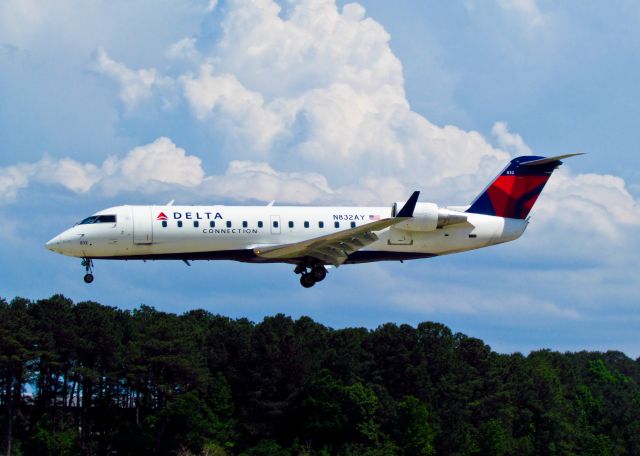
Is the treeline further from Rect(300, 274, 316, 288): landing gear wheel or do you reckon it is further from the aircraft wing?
the aircraft wing

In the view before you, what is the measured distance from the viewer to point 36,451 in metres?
92.6

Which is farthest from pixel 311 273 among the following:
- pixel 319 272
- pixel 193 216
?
pixel 193 216

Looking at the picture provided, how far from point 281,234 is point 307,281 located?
2.80 meters

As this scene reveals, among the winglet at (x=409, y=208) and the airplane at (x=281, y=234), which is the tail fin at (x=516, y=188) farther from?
the winglet at (x=409, y=208)

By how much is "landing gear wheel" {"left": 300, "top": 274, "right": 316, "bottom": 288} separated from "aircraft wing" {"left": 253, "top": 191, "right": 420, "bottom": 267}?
98 cm

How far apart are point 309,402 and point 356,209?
4345cm

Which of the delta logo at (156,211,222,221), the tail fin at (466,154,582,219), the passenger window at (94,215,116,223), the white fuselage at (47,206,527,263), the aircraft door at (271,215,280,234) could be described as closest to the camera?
the white fuselage at (47,206,527,263)

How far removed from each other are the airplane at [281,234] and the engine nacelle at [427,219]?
0.15 feet

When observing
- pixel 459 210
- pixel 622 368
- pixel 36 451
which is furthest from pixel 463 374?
pixel 622 368

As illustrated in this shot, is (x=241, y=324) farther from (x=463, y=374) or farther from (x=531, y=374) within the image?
(x=531, y=374)

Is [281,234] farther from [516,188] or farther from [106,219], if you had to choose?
[516,188]

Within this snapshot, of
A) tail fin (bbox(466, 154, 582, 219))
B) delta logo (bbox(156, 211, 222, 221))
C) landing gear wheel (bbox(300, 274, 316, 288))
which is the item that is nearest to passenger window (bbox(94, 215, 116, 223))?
delta logo (bbox(156, 211, 222, 221))

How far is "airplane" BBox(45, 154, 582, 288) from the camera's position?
5166 centimetres

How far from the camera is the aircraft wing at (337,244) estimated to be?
50.8 metres
